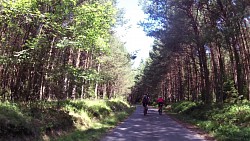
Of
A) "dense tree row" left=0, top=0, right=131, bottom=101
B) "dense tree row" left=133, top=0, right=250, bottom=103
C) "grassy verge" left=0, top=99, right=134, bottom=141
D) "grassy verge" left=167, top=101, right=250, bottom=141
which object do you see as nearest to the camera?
"grassy verge" left=0, top=99, right=134, bottom=141

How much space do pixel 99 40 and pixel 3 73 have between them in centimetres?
636

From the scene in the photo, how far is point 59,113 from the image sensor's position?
14.5 meters

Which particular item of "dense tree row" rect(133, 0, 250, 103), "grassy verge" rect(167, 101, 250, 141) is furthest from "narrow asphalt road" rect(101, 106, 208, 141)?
"dense tree row" rect(133, 0, 250, 103)

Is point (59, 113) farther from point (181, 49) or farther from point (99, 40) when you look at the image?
point (181, 49)

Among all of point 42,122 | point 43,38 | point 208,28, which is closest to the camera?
point 42,122

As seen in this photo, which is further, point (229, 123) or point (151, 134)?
point (229, 123)

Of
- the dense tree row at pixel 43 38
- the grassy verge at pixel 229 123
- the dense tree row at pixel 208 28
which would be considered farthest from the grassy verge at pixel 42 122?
→ the dense tree row at pixel 208 28

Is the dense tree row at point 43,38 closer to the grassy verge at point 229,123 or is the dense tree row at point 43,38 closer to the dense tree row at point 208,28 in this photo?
the grassy verge at point 229,123

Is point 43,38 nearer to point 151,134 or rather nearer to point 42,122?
point 42,122

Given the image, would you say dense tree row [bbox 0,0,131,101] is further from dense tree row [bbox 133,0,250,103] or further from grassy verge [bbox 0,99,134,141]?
dense tree row [bbox 133,0,250,103]

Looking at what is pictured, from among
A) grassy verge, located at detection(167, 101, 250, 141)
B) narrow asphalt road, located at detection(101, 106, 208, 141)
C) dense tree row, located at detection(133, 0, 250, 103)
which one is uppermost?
dense tree row, located at detection(133, 0, 250, 103)

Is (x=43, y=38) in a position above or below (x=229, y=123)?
above

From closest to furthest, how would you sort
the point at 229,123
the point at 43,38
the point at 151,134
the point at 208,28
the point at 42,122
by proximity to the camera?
the point at 42,122 → the point at 43,38 → the point at 151,134 → the point at 229,123 → the point at 208,28

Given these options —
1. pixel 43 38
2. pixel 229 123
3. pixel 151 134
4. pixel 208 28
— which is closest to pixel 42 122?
pixel 43 38
